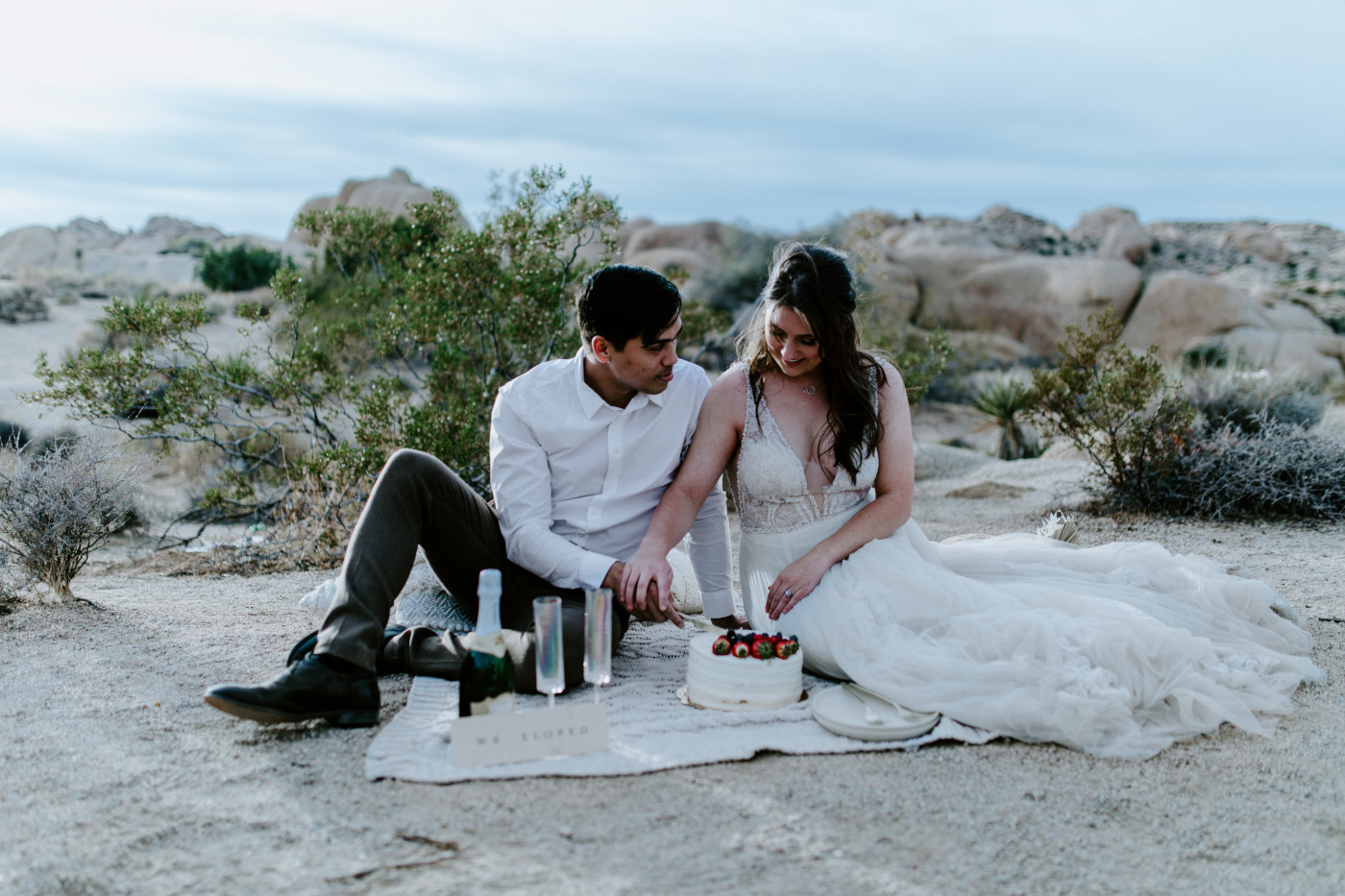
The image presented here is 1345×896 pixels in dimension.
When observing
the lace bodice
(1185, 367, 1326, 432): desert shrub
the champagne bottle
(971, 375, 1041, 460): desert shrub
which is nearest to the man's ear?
the lace bodice

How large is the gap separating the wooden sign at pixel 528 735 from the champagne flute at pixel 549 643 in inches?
2.6

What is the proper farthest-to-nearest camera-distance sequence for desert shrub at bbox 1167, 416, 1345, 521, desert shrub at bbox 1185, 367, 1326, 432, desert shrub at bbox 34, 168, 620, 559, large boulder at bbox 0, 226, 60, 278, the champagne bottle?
large boulder at bbox 0, 226, 60, 278 < desert shrub at bbox 1185, 367, 1326, 432 < desert shrub at bbox 1167, 416, 1345, 521 < desert shrub at bbox 34, 168, 620, 559 < the champagne bottle

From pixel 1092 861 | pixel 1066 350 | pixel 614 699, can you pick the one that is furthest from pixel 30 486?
pixel 1066 350

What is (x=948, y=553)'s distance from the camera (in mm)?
3568

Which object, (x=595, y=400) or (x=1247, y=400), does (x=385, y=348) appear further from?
(x=1247, y=400)

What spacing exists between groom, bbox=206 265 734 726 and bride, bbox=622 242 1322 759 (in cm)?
15

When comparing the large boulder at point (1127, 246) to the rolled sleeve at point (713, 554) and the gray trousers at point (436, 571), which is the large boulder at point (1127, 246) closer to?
the rolled sleeve at point (713, 554)

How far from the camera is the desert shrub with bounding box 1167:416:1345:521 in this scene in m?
6.07

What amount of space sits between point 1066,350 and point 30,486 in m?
6.38

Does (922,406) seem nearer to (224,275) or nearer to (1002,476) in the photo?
(1002,476)

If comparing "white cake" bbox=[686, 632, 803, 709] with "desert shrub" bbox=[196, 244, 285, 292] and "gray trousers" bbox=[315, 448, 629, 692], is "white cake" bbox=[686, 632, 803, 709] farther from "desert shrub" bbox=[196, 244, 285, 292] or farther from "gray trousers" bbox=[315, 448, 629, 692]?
"desert shrub" bbox=[196, 244, 285, 292]

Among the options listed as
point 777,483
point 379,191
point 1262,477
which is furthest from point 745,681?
point 379,191

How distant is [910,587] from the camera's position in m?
3.11

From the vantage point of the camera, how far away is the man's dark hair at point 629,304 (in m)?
3.04
